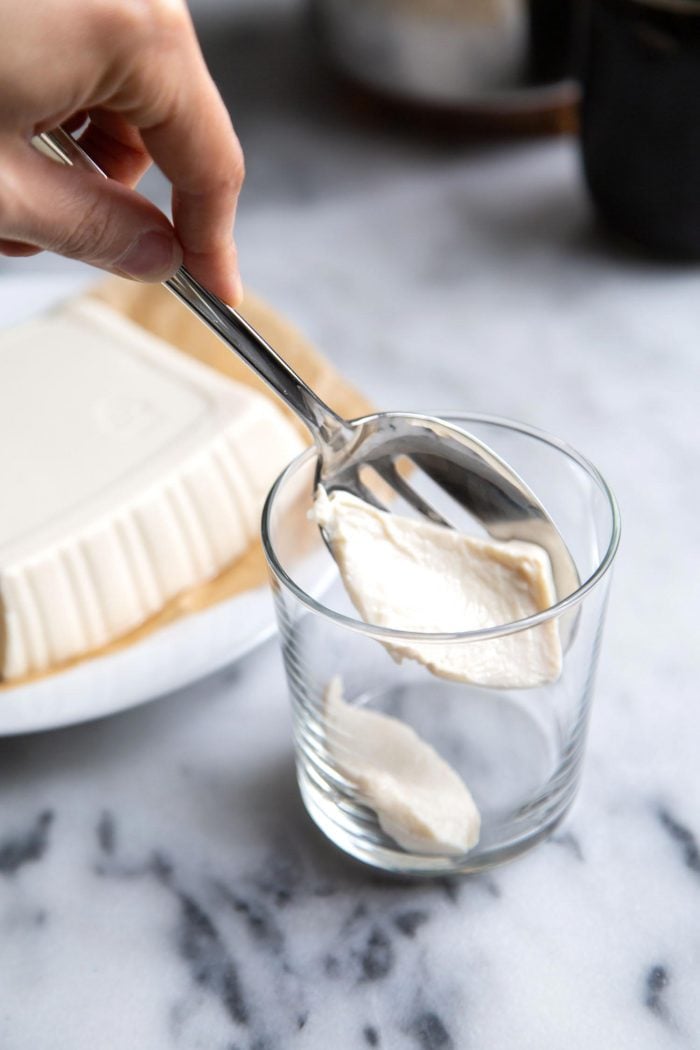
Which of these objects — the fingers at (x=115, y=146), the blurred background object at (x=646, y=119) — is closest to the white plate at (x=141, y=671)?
the fingers at (x=115, y=146)

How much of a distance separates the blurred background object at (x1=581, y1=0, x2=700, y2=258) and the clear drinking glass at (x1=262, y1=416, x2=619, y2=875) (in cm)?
43

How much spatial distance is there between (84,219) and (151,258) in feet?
0.13

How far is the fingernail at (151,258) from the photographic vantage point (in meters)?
0.47

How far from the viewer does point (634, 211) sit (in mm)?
954

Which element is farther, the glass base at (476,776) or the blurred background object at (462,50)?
the blurred background object at (462,50)

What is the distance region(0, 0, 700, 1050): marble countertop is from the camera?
0.49 meters

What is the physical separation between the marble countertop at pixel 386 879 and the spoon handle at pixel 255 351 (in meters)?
0.17

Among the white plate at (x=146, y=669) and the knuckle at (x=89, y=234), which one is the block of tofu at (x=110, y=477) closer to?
the white plate at (x=146, y=669)

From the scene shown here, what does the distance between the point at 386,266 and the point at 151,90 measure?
61cm

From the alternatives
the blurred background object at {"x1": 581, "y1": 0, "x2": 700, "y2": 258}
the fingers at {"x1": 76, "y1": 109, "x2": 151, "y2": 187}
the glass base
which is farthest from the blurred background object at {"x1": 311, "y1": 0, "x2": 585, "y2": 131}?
the glass base

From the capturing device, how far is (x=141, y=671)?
1.96ft

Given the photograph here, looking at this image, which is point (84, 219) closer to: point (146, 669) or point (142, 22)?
point (142, 22)

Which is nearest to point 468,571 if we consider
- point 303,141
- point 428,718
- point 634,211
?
point 428,718

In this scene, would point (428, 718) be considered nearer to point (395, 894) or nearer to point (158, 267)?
point (395, 894)
